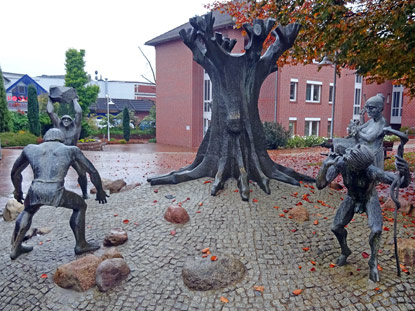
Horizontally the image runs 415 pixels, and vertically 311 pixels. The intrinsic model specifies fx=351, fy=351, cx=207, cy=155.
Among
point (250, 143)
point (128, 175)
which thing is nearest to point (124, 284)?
point (250, 143)

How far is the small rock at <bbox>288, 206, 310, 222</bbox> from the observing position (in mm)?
5993

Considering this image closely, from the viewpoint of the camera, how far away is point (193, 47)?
8.24m

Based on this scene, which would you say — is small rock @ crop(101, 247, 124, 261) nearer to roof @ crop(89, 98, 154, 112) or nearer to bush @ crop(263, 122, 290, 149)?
bush @ crop(263, 122, 290, 149)

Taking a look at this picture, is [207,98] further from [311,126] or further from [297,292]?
→ [297,292]

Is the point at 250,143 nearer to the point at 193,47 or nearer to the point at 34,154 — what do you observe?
the point at 193,47

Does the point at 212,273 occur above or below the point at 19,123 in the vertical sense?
below

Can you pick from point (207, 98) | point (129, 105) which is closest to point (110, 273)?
point (207, 98)

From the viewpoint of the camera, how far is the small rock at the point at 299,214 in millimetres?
5993

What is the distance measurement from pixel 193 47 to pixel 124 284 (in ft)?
18.6

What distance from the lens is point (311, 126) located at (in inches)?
1121

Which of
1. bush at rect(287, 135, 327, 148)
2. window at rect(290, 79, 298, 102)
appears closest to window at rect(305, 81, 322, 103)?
window at rect(290, 79, 298, 102)

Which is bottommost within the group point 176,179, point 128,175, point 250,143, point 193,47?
point 128,175

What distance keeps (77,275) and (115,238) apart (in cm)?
111

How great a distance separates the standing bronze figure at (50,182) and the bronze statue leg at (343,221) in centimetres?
356
